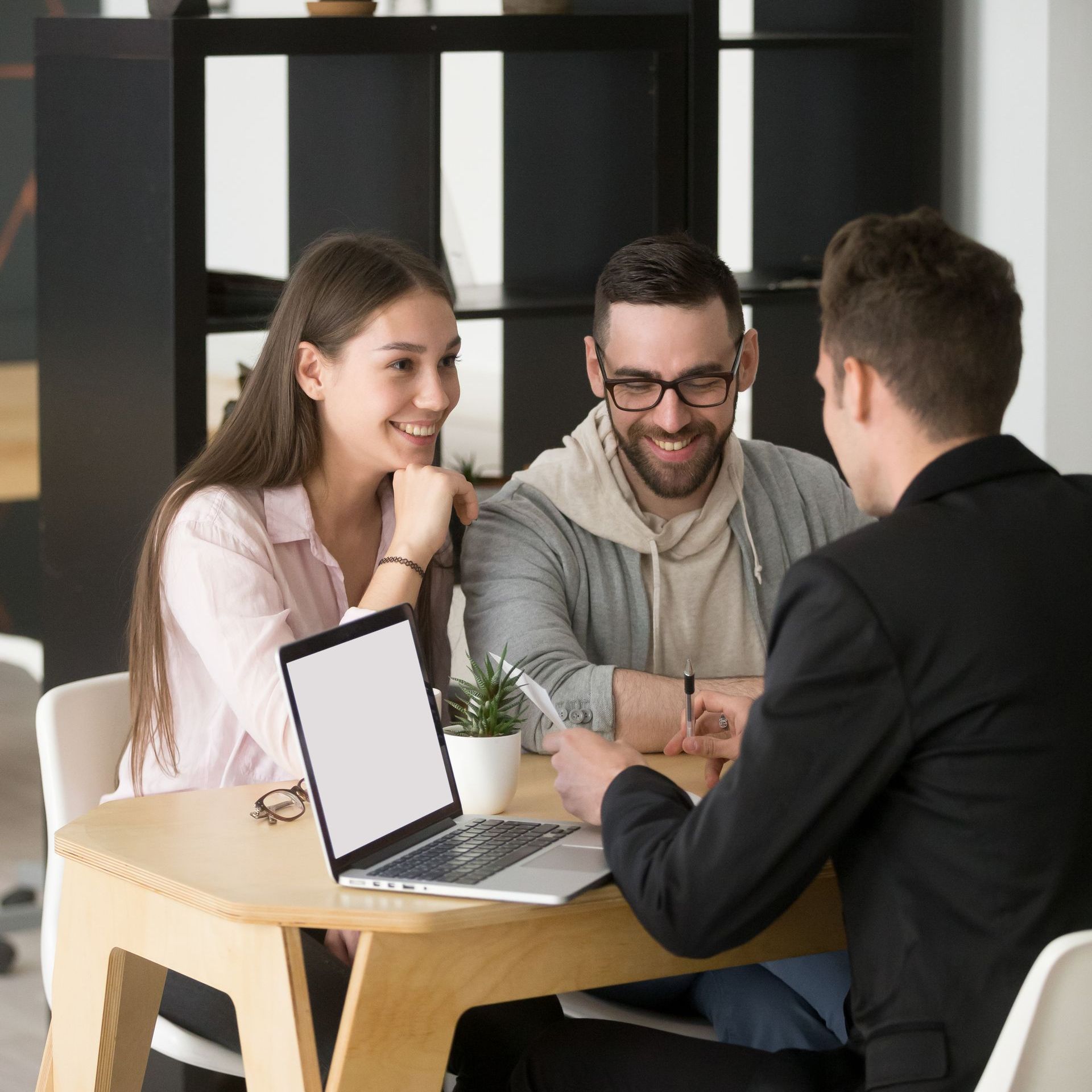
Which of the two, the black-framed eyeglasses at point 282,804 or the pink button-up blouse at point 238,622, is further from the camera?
the pink button-up blouse at point 238,622

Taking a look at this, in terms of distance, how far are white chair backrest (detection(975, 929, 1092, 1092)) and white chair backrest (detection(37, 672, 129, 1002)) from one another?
1302 mm

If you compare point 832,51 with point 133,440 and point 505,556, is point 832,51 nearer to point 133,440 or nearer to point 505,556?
point 133,440

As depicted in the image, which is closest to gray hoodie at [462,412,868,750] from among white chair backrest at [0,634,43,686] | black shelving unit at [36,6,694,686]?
black shelving unit at [36,6,694,686]

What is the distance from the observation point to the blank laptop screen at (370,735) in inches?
61.8

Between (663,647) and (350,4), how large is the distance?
66.8 inches

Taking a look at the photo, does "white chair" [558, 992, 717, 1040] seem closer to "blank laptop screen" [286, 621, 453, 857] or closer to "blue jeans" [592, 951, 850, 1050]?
"blue jeans" [592, 951, 850, 1050]

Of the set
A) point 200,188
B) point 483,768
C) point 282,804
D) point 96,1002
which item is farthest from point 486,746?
point 200,188

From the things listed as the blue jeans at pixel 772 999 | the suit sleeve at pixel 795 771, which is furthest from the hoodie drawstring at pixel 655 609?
the suit sleeve at pixel 795 771

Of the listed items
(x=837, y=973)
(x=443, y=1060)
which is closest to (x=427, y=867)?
(x=443, y=1060)

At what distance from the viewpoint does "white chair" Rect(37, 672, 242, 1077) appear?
218 cm

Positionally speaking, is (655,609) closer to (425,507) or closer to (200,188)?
(425,507)

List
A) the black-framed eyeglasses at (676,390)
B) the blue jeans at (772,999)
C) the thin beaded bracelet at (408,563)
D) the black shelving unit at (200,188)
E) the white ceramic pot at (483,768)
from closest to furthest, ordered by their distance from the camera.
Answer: the white ceramic pot at (483,768) < the blue jeans at (772,999) < the thin beaded bracelet at (408,563) < the black-framed eyeglasses at (676,390) < the black shelving unit at (200,188)

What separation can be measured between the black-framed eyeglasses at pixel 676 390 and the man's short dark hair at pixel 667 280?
78 millimetres

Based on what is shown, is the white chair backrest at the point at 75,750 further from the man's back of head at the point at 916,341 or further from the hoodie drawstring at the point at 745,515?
the man's back of head at the point at 916,341
